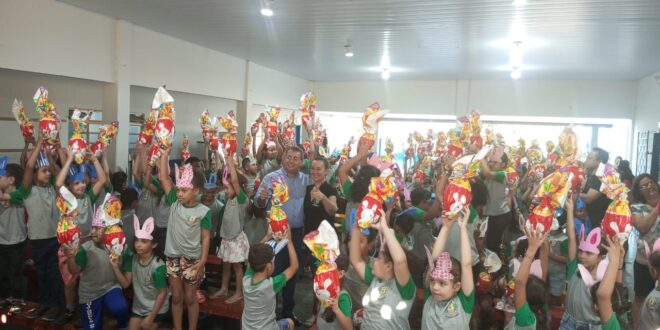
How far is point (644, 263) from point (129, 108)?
270 inches

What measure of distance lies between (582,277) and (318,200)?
2011 millimetres

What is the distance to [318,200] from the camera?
149 inches

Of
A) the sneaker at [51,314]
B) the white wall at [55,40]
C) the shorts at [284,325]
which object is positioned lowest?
the sneaker at [51,314]

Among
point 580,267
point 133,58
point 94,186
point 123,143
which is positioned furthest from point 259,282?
point 133,58

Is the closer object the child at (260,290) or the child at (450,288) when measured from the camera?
the child at (450,288)

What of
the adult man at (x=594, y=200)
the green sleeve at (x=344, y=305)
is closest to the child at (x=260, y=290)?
the green sleeve at (x=344, y=305)

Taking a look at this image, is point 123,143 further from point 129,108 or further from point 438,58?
point 438,58

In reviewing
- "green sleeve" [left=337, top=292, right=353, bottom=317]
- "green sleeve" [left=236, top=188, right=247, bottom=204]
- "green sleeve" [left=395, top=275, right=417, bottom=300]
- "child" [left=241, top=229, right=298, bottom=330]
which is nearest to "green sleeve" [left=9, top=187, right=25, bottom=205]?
"green sleeve" [left=236, top=188, right=247, bottom=204]

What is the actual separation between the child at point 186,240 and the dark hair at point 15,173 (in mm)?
1858

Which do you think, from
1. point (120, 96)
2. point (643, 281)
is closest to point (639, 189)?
point (643, 281)

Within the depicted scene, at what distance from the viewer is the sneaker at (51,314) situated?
355 cm

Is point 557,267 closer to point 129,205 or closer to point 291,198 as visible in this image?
point 291,198

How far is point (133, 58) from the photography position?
6820mm

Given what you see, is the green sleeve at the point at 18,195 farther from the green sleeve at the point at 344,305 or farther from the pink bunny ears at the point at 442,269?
the pink bunny ears at the point at 442,269
